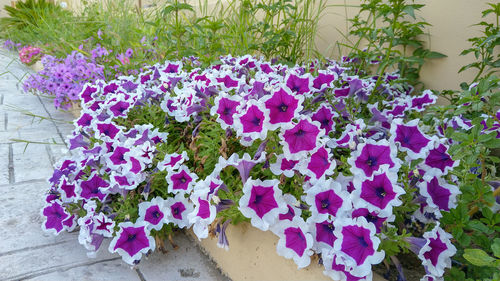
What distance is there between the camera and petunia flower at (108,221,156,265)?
4.66 ft

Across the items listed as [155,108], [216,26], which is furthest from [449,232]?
[216,26]

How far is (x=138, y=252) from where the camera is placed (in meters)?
1.43

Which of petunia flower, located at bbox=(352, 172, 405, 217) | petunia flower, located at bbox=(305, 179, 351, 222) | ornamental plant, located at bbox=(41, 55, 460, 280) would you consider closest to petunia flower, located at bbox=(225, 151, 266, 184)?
ornamental plant, located at bbox=(41, 55, 460, 280)

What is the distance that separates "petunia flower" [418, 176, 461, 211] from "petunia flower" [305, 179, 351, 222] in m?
0.26

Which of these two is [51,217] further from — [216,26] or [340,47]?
[340,47]

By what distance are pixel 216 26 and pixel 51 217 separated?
5.25ft

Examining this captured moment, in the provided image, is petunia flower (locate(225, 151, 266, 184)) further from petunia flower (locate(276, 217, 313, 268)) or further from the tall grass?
the tall grass

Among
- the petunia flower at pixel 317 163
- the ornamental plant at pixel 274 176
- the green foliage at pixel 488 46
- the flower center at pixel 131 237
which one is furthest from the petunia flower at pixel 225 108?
the green foliage at pixel 488 46

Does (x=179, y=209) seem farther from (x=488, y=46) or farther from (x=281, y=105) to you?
(x=488, y=46)

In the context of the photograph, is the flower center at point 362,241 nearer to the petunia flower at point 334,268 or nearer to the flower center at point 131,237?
the petunia flower at point 334,268

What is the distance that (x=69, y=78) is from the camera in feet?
11.9

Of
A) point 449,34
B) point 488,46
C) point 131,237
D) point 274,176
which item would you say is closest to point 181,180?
point 131,237

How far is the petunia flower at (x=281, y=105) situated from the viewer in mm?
1223

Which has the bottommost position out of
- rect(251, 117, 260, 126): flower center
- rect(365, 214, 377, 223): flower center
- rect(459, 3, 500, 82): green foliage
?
rect(365, 214, 377, 223): flower center
